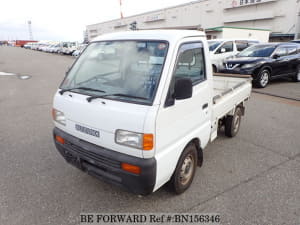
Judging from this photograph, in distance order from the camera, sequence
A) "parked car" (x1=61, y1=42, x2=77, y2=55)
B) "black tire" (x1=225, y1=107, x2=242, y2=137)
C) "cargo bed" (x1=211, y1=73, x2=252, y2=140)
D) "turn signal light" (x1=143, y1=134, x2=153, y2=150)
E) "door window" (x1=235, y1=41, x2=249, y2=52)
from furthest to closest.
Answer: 1. "parked car" (x1=61, y1=42, x2=77, y2=55)
2. "door window" (x1=235, y1=41, x2=249, y2=52)
3. "black tire" (x1=225, y1=107, x2=242, y2=137)
4. "cargo bed" (x1=211, y1=73, x2=252, y2=140)
5. "turn signal light" (x1=143, y1=134, x2=153, y2=150)

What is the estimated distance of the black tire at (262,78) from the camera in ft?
29.5

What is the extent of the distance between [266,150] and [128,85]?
3.13 meters

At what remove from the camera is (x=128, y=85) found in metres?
2.42

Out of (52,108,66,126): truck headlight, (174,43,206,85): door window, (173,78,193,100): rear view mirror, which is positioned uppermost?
(174,43,206,85): door window

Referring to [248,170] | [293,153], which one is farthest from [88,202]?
[293,153]

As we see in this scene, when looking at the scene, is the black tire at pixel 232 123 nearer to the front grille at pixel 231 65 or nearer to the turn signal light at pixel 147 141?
the turn signal light at pixel 147 141

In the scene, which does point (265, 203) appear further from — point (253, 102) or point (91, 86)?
point (253, 102)

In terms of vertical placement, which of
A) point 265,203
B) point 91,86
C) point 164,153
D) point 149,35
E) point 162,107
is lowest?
point 265,203

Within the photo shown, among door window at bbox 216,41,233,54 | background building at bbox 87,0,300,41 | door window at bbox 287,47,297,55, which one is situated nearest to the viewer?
door window at bbox 287,47,297,55

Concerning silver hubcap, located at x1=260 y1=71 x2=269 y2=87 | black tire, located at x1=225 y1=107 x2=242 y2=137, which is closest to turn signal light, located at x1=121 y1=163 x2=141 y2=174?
black tire, located at x1=225 y1=107 x2=242 y2=137

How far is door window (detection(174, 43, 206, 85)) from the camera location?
253 centimetres

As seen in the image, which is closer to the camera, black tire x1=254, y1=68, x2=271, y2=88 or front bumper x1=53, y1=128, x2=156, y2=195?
front bumper x1=53, y1=128, x2=156, y2=195

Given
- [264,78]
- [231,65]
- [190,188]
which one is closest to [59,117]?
[190,188]

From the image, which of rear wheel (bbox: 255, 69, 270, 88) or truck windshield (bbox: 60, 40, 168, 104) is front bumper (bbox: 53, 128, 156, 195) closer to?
truck windshield (bbox: 60, 40, 168, 104)
